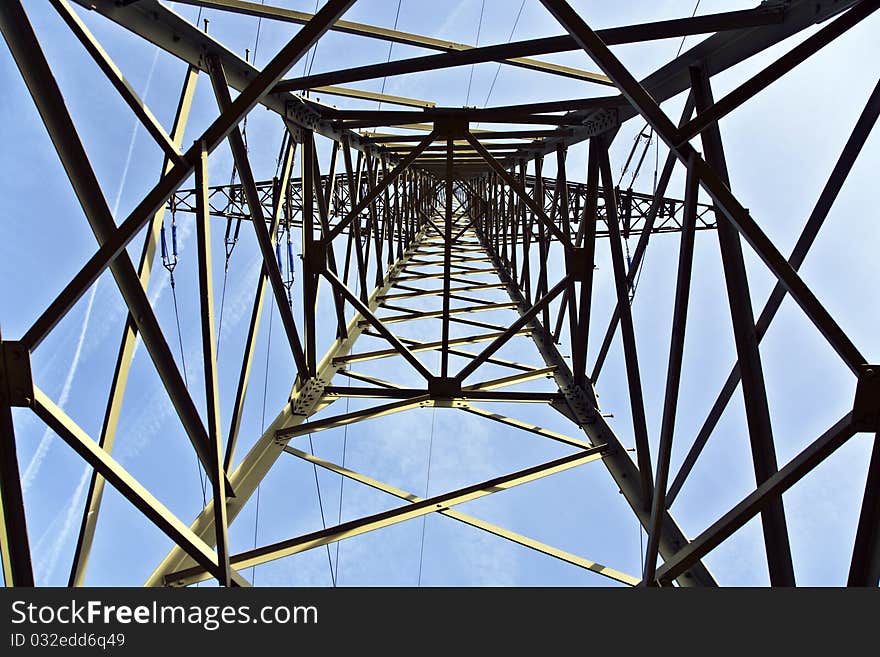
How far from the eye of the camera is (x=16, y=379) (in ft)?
11.7

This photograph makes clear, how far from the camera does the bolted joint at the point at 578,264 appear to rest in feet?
25.7

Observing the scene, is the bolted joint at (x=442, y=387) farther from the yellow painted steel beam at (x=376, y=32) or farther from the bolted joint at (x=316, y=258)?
the yellow painted steel beam at (x=376, y=32)

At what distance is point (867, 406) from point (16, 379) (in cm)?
507

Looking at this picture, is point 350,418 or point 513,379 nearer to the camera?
point 350,418

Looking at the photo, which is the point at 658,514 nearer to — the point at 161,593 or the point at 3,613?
the point at 161,593

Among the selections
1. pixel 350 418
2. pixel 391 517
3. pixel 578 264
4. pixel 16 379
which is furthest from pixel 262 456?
pixel 578 264

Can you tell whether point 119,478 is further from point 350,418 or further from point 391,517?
point 350,418

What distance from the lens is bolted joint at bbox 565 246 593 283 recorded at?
782 cm

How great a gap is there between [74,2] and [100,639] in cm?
433

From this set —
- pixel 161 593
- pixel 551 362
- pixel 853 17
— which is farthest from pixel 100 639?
pixel 551 362

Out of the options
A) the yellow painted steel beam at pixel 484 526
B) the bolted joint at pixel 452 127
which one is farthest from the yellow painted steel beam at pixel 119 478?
the bolted joint at pixel 452 127

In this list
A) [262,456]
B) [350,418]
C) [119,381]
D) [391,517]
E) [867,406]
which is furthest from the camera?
[350,418]

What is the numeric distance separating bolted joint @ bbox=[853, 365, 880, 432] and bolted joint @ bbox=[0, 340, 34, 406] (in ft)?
16.1

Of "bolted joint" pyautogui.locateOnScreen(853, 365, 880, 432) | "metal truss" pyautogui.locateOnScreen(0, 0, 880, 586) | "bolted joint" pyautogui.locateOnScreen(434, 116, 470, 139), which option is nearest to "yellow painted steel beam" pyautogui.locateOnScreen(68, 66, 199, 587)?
"metal truss" pyautogui.locateOnScreen(0, 0, 880, 586)
